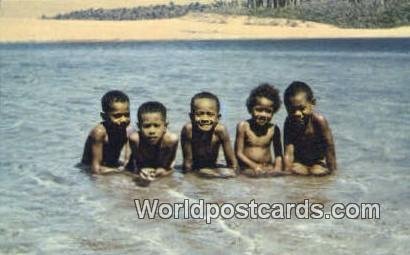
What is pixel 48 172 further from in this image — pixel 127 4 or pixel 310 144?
pixel 127 4

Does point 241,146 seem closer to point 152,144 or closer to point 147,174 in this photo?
point 152,144

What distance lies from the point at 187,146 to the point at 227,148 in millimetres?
388

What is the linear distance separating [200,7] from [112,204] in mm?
54575

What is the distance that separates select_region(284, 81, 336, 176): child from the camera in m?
6.82

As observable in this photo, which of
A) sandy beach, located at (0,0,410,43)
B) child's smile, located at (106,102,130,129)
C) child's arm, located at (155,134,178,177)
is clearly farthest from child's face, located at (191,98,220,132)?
sandy beach, located at (0,0,410,43)

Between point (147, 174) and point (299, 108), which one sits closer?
point (147, 174)

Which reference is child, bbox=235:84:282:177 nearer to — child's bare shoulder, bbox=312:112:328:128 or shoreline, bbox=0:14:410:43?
child's bare shoulder, bbox=312:112:328:128

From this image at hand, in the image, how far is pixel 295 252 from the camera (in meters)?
4.58

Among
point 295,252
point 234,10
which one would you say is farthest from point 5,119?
point 234,10

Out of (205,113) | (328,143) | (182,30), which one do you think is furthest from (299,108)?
(182,30)

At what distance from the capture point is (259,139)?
23.1 ft

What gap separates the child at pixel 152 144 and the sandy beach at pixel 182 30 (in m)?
37.6

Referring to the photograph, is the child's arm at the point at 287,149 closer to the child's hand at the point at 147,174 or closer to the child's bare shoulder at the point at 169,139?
the child's bare shoulder at the point at 169,139

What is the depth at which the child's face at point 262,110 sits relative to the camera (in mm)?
6820
